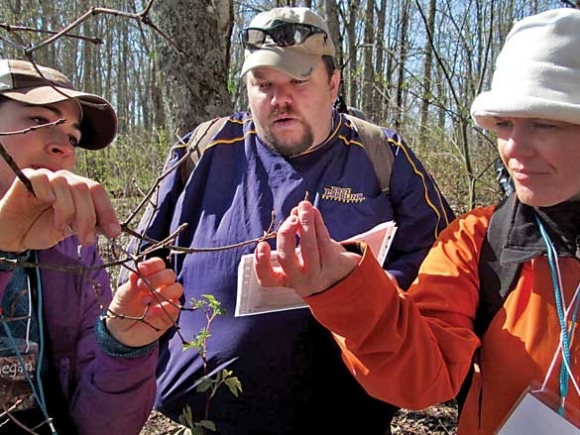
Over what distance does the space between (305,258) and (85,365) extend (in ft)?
2.74

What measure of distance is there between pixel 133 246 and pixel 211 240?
361mm

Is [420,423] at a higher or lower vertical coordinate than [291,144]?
lower

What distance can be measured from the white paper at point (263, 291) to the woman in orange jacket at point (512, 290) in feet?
0.72

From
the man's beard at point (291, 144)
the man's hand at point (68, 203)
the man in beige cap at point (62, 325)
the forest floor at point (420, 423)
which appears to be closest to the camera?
the man's hand at point (68, 203)

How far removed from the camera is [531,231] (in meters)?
1.53

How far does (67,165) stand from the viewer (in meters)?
1.64

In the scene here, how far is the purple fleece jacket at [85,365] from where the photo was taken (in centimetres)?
157

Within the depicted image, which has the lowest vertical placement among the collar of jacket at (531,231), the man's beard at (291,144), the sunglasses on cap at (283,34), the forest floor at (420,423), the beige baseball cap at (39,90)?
the forest floor at (420,423)

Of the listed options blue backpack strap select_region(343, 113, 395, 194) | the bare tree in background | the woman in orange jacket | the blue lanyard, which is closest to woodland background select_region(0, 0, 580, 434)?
the bare tree in background

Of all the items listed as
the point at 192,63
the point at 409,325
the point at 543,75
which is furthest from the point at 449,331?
the point at 192,63

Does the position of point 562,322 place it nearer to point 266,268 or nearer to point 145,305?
point 266,268

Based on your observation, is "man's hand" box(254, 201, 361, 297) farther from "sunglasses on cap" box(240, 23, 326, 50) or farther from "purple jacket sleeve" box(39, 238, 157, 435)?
"sunglasses on cap" box(240, 23, 326, 50)

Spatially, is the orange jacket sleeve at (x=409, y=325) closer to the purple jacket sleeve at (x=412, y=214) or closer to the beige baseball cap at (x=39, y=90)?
the purple jacket sleeve at (x=412, y=214)

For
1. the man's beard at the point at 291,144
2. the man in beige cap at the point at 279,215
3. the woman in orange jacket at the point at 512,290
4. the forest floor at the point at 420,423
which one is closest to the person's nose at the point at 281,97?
the man in beige cap at the point at 279,215
